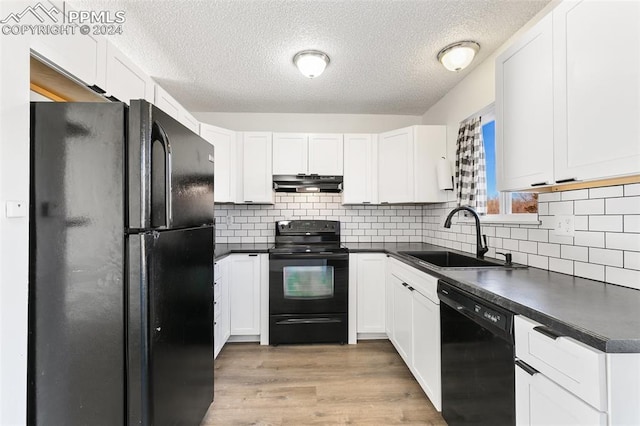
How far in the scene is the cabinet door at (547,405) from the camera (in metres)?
0.79

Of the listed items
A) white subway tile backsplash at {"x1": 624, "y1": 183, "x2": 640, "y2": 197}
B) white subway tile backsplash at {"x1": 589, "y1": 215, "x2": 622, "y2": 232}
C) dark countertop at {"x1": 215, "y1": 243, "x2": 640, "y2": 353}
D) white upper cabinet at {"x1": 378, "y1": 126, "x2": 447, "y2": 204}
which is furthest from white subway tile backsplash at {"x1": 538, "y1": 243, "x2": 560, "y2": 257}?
white upper cabinet at {"x1": 378, "y1": 126, "x2": 447, "y2": 204}

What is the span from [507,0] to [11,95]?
8.04 feet

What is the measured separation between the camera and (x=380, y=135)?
3129 mm

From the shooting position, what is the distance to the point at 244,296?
2816 mm

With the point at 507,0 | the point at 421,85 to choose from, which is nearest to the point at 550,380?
the point at 507,0

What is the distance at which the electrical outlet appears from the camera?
1515mm

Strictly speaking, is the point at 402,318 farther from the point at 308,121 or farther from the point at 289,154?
the point at 308,121

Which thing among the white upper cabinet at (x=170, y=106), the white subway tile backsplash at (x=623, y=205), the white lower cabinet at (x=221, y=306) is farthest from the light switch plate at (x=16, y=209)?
the white subway tile backsplash at (x=623, y=205)

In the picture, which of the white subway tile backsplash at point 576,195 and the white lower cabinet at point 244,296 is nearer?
the white subway tile backsplash at point 576,195

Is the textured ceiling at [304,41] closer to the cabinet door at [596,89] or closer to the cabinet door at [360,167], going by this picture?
the cabinet door at [360,167]

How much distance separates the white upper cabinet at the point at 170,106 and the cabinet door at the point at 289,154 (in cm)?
85

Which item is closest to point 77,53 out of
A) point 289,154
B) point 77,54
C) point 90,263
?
point 77,54

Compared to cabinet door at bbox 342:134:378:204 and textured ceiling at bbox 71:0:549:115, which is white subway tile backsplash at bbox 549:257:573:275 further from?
cabinet door at bbox 342:134:378:204

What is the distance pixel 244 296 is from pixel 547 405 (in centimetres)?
243
